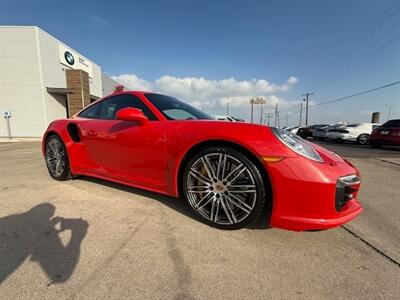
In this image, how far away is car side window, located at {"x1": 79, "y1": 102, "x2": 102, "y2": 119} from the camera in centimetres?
321

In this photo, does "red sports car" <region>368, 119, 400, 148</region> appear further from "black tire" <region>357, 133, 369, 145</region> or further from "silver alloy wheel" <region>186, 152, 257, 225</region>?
"silver alloy wheel" <region>186, 152, 257, 225</region>

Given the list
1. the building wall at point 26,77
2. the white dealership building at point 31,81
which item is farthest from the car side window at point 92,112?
the building wall at point 26,77

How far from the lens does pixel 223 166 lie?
2.04m

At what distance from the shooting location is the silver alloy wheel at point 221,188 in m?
1.95

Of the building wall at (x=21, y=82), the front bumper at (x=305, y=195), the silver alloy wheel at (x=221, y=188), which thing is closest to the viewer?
the front bumper at (x=305, y=195)

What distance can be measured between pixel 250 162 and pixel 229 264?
810mm

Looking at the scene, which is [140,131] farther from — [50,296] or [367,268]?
[367,268]

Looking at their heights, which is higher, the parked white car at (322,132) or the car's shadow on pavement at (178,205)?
the parked white car at (322,132)

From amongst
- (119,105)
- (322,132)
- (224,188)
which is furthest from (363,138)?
(119,105)

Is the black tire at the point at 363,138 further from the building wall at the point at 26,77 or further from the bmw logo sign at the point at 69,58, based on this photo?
the bmw logo sign at the point at 69,58

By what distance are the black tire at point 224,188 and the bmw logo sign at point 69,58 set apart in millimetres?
23134

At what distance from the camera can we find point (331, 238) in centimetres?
197

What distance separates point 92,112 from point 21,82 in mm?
19212

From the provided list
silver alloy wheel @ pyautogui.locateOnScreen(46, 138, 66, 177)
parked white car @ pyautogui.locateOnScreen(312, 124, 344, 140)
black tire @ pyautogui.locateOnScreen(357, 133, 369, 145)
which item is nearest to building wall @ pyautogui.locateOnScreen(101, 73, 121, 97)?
parked white car @ pyautogui.locateOnScreen(312, 124, 344, 140)
